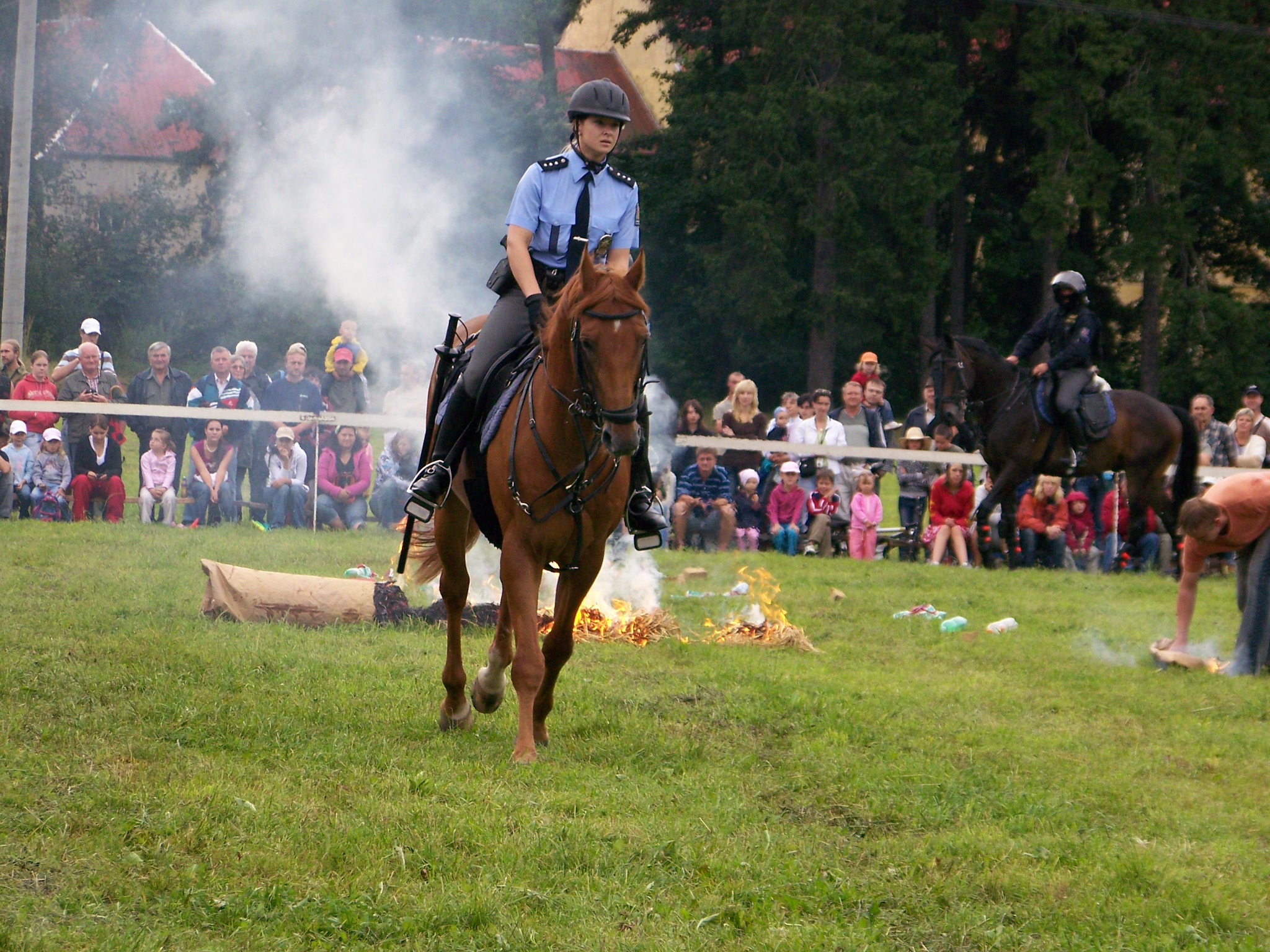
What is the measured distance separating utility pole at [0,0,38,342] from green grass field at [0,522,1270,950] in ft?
38.3

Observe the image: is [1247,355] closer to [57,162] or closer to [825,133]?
[825,133]

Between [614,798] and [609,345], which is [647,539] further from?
[614,798]

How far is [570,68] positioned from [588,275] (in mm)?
38239

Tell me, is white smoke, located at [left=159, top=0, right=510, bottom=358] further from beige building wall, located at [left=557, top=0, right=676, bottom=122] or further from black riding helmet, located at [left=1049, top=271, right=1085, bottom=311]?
black riding helmet, located at [left=1049, top=271, right=1085, bottom=311]

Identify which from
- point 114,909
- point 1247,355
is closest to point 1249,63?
point 1247,355

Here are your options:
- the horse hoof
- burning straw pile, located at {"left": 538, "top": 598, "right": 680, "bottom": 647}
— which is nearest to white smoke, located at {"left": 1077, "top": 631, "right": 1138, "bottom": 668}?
burning straw pile, located at {"left": 538, "top": 598, "right": 680, "bottom": 647}

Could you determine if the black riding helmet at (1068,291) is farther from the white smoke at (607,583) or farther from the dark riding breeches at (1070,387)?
the white smoke at (607,583)

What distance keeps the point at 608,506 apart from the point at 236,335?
91.4 feet

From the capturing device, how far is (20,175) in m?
20.8

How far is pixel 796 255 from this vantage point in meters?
34.7

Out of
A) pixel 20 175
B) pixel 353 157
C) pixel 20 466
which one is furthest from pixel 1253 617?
pixel 353 157

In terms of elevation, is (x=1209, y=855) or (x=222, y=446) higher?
(x=222, y=446)

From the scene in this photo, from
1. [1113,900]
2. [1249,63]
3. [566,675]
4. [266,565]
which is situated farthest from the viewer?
[1249,63]

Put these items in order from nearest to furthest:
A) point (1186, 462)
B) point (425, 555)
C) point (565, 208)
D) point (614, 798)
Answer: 1. point (614, 798)
2. point (565, 208)
3. point (425, 555)
4. point (1186, 462)
